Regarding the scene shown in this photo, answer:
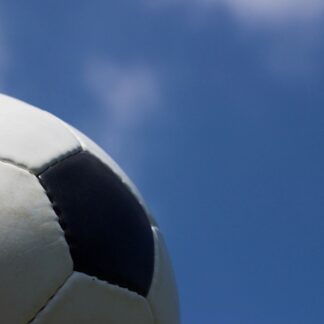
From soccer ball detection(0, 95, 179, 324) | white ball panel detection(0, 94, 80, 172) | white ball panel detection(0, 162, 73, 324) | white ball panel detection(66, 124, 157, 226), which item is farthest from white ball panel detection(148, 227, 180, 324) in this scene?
white ball panel detection(0, 94, 80, 172)

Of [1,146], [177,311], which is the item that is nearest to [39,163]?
[1,146]

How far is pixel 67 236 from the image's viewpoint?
4.00m

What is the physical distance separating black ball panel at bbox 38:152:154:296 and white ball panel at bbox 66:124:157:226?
77 millimetres

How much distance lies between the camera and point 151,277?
445cm

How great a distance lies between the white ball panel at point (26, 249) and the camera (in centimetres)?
379

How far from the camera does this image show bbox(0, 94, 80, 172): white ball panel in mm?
4133

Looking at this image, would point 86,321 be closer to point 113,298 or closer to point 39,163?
point 113,298

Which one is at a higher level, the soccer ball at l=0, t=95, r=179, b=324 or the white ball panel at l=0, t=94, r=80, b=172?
the white ball panel at l=0, t=94, r=80, b=172

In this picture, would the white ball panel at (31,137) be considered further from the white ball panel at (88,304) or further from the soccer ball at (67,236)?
the white ball panel at (88,304)

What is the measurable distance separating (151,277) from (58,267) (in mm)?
694

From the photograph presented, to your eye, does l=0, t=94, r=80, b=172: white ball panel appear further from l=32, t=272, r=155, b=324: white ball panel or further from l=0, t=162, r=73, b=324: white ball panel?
l=32, t=272, r=155, b=324: white ball panel

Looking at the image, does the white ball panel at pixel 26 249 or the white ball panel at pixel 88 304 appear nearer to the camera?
the white ball panel at pixel 26 249

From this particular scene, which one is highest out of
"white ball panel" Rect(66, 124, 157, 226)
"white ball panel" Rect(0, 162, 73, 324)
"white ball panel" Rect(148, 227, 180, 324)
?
"white ball panel" Rect(66, 124, 157, 226)

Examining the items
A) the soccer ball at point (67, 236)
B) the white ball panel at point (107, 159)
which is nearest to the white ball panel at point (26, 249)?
the soccer ball at point (67, 236)
